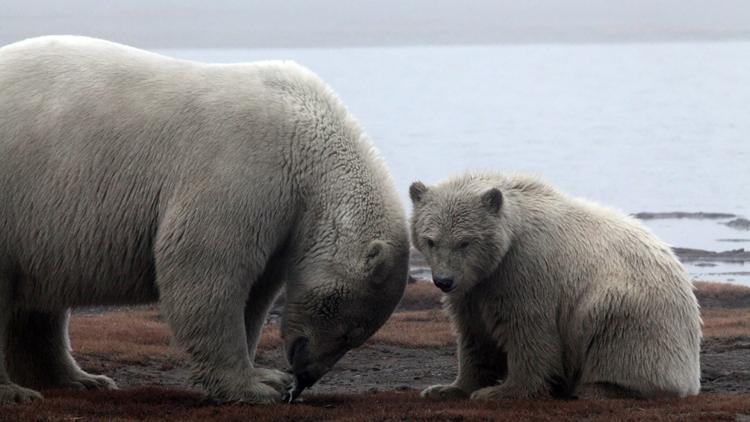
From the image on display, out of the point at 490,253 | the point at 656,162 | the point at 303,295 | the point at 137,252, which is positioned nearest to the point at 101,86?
the point at 137,252

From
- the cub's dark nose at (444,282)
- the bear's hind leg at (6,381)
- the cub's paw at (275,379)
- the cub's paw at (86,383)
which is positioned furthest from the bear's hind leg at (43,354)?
the cub's dark nose at (444,282)

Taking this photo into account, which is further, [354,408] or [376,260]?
[354,408]

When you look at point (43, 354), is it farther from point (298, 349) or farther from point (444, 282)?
point (444, 282)

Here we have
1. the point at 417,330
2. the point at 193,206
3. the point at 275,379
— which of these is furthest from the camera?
the point at 417,330

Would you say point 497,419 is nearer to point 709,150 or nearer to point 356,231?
point 356,231

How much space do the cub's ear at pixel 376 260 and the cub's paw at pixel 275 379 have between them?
4.21 ft

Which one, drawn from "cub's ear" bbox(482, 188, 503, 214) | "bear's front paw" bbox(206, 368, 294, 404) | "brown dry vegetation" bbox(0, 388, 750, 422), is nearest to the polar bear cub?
"cub's ear" bbox(482, 188, 503, 214)

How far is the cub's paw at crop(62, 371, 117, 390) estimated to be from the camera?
14977 mm

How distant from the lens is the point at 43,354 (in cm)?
1480

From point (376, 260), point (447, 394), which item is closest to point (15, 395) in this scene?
point (376, 260)

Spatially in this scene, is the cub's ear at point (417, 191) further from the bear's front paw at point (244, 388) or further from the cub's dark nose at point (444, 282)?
the bear's front paw at point (244, 388)

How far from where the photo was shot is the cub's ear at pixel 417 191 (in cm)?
1404

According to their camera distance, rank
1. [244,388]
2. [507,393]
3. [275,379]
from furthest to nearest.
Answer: [507,393], [275,379], [244,388]

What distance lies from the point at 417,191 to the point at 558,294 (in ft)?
5.62
